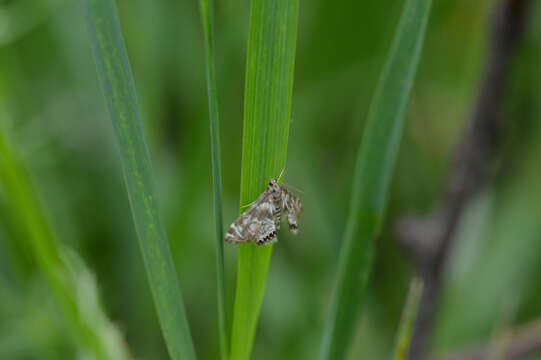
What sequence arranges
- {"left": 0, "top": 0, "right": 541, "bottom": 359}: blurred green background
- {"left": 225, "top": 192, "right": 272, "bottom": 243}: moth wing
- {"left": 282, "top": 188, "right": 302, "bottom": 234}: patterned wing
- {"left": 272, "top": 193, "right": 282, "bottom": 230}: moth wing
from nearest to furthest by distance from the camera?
{"left": 225, "top": 192, "right": 272, "bottom": 243}: moth wing < {"left": 272, "top": 193, "right": 282, "bottom": 230}: moth wing < {"left": 282, "top": 188, "right": 302, "bottom": 234}: patterned wing < {"left": 0, "top": 0, "right": 541, "bottom": 359}: blurred green background

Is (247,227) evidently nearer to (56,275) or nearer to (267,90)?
(267,90)

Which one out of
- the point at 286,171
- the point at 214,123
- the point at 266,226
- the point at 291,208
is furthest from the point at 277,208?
the point at 286,171

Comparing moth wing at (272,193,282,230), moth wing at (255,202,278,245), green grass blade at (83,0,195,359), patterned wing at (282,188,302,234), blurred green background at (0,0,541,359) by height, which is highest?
blurred green background at (0,0,541,359)

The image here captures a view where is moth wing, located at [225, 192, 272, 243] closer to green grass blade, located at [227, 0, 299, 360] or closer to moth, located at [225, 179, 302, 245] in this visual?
moth, located at [225, 179, 302, 245]

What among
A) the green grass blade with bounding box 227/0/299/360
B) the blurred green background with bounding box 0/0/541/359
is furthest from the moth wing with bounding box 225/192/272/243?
the blurred green background with bounding box 0/0/541/359

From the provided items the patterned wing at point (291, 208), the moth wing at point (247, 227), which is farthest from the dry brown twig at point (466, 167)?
the moth wing at point (247, 227)

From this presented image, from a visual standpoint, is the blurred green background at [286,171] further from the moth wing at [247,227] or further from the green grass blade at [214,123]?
the green grass blade at [214,123]
